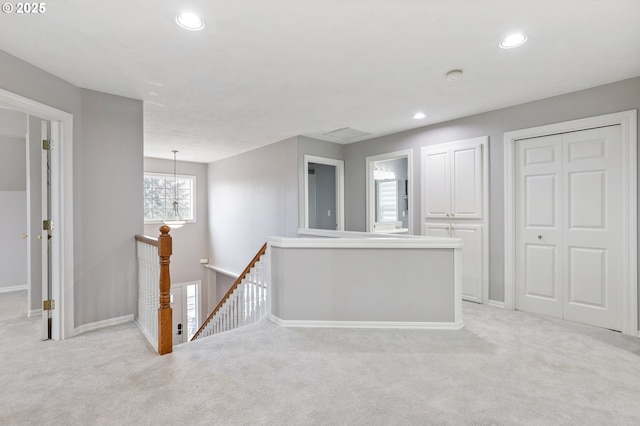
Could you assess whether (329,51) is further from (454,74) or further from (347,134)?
(347,134)

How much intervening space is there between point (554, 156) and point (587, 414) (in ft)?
8.54

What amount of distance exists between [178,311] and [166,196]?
2848 millimetres

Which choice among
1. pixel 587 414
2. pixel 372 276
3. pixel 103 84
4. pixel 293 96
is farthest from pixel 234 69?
pixel 587 414

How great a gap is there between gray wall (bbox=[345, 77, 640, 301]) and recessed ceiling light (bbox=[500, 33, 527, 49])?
1492 millimetres

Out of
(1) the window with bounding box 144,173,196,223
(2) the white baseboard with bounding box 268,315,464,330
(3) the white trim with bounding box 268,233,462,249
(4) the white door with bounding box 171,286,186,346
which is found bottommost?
(4) the white door with bounding box 171,286,186,346

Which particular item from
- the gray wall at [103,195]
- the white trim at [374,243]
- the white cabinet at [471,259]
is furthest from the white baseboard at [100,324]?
the white cabinet at [471,259]

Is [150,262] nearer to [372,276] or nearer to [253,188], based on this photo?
[372,276]

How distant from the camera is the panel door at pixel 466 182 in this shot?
397 cm

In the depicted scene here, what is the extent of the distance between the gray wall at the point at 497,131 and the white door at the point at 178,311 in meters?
4.81

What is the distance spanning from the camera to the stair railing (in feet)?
8.13

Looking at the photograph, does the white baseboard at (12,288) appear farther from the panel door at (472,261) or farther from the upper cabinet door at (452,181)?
the panel door at (472,261)

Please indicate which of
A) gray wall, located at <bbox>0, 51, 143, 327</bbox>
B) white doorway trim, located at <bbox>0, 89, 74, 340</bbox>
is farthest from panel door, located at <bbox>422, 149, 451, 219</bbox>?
white doorway trim, located at <bbox>0, 89, 74, 340</bbox>

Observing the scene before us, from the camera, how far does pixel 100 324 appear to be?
306 cm

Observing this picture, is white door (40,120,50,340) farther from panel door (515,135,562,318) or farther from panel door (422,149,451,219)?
panel door (515,135,562,318)
